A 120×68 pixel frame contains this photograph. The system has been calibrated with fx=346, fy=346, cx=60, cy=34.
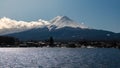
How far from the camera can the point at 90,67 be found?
10112 cm

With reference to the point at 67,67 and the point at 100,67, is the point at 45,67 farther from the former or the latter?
the point at 100,67

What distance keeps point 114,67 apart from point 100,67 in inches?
159

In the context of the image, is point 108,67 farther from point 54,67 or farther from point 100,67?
point 54,67

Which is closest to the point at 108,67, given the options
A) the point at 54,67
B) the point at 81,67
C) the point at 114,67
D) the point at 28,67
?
the point at 114,67

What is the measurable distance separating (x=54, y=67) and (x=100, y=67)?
44.2 ft

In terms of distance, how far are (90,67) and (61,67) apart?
8495 millimetres

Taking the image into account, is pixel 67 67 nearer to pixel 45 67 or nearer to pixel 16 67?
pixel 45 67

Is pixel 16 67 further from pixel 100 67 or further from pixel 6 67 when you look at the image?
pixel 100 67

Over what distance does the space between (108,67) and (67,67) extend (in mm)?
11985

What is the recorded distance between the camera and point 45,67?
101562mm

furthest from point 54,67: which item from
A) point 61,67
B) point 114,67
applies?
point 114,67

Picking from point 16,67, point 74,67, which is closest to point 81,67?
point 74,67

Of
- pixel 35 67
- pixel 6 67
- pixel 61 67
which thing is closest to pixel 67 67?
pixel 61 67

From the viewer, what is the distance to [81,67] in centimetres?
10112
